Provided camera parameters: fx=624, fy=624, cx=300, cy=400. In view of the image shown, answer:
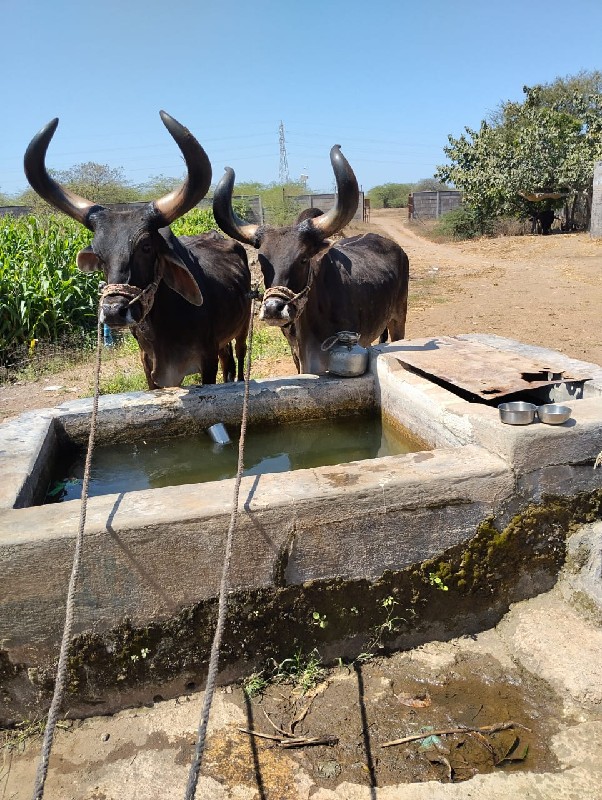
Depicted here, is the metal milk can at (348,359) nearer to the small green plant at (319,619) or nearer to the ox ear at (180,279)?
the ox ear at (180,279)

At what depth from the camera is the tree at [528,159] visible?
68.9 feet

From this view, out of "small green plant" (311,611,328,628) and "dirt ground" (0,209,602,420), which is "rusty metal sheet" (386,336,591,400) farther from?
"dirt ground" (0,209,602,420)

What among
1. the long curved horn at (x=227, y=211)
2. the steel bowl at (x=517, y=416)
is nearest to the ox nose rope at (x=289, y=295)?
the long curved horn at (x=227, y=211)

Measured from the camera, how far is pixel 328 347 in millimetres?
4383

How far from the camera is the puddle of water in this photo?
11.2 feet

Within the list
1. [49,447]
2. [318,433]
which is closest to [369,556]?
[318,433]

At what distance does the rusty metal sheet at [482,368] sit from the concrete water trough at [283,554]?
21 cm

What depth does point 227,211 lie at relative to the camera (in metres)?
4.71

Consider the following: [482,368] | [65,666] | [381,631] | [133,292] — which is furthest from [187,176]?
[65,666]

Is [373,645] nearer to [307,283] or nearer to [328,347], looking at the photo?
[328,347]

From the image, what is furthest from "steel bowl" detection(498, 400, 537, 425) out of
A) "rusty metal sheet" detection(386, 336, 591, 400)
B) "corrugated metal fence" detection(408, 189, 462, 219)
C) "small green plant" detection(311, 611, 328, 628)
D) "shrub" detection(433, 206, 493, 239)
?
"corrugated metal fence" detection(408, 189, 462, 219)

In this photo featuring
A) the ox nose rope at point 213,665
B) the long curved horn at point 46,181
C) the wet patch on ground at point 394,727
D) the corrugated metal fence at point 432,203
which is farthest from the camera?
the corrugated metal fence at point 432,203

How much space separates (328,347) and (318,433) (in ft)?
2.50

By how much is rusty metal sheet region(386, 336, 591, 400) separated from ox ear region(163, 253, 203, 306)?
1.39 meters
